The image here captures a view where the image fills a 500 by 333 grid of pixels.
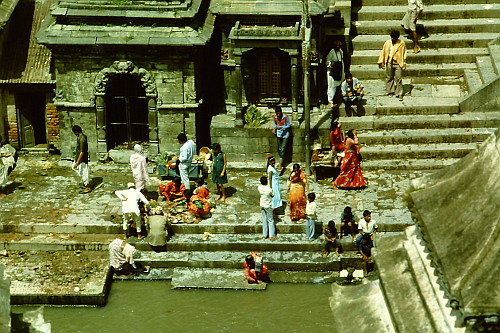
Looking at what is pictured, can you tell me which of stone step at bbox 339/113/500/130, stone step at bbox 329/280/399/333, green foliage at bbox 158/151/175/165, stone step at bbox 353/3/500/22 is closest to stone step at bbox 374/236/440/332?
stone step at bbox 329/280/399/333

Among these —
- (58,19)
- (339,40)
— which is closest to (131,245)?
(58,19)

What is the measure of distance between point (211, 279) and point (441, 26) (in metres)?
12.3

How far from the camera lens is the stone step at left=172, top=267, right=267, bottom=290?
1867 cm

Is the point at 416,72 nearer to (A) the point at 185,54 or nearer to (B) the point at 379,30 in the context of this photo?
(B) the point at 379,30

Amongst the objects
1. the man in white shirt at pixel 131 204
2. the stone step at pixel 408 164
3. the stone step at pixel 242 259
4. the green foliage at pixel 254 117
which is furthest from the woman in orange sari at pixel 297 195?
the green foliage at pixel 254 117

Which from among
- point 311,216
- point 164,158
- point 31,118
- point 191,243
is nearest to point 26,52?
point 31,118

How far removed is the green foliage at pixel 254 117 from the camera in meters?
24.1

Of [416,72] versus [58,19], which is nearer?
[58,19]

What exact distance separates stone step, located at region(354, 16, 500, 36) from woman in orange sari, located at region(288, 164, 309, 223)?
8491mm

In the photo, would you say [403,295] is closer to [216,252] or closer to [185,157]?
[216,252]

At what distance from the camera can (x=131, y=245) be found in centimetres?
1978

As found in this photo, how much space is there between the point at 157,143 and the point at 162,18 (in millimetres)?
3464

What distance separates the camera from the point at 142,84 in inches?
947

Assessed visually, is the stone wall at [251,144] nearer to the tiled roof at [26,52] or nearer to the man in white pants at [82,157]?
the man in white pants at [82,157]
